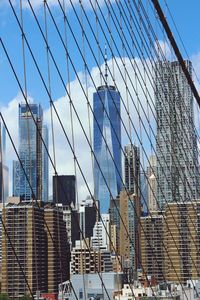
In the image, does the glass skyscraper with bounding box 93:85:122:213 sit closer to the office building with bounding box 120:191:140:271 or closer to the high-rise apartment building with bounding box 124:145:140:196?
the high-rise apartment building with bounding box 124:145:140:196

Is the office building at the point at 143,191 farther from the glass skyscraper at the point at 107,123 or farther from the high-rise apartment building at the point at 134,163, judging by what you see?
the glass skyscraper at the point at 107,123

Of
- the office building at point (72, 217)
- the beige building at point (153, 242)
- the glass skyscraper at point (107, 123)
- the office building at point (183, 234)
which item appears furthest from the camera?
the office building at point (183, 234)

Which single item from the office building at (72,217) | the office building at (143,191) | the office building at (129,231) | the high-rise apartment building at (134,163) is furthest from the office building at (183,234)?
the office building at (72,217)

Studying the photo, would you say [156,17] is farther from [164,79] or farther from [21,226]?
[21,226]

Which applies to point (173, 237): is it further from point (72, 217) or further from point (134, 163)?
point (72, 217)

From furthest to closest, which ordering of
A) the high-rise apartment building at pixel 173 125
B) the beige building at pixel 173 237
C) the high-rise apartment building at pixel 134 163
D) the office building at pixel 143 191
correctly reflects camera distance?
1. the beige building at pixel 173 237
2. the high-rise apartment building at pixel 173 125
3. the high-rise apartment building at pixel 134 163
4. the office building at pixel 143 191

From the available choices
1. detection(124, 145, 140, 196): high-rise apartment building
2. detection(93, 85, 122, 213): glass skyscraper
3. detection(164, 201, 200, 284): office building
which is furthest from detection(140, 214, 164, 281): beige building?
detection(93, 85, 122, 213): glass skyscraper

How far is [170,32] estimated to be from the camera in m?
9.69

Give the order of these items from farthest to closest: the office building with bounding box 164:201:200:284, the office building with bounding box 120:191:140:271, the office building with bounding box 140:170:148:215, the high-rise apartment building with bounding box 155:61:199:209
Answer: the office building with bounding box 164:201:200:284 < the high-rise apartment building with bounding box 155:61:199:209 < the office building with bounding box 120:191:140:271 < the office building with bounding box 140:170:148:215

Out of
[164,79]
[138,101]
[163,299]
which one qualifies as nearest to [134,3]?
[138,101]

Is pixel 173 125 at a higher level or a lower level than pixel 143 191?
higher

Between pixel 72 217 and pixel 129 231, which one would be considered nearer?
pixel 72 217

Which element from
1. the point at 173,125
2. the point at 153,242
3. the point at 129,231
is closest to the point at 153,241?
the point at 153,242

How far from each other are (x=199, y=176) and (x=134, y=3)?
19.3 feet
